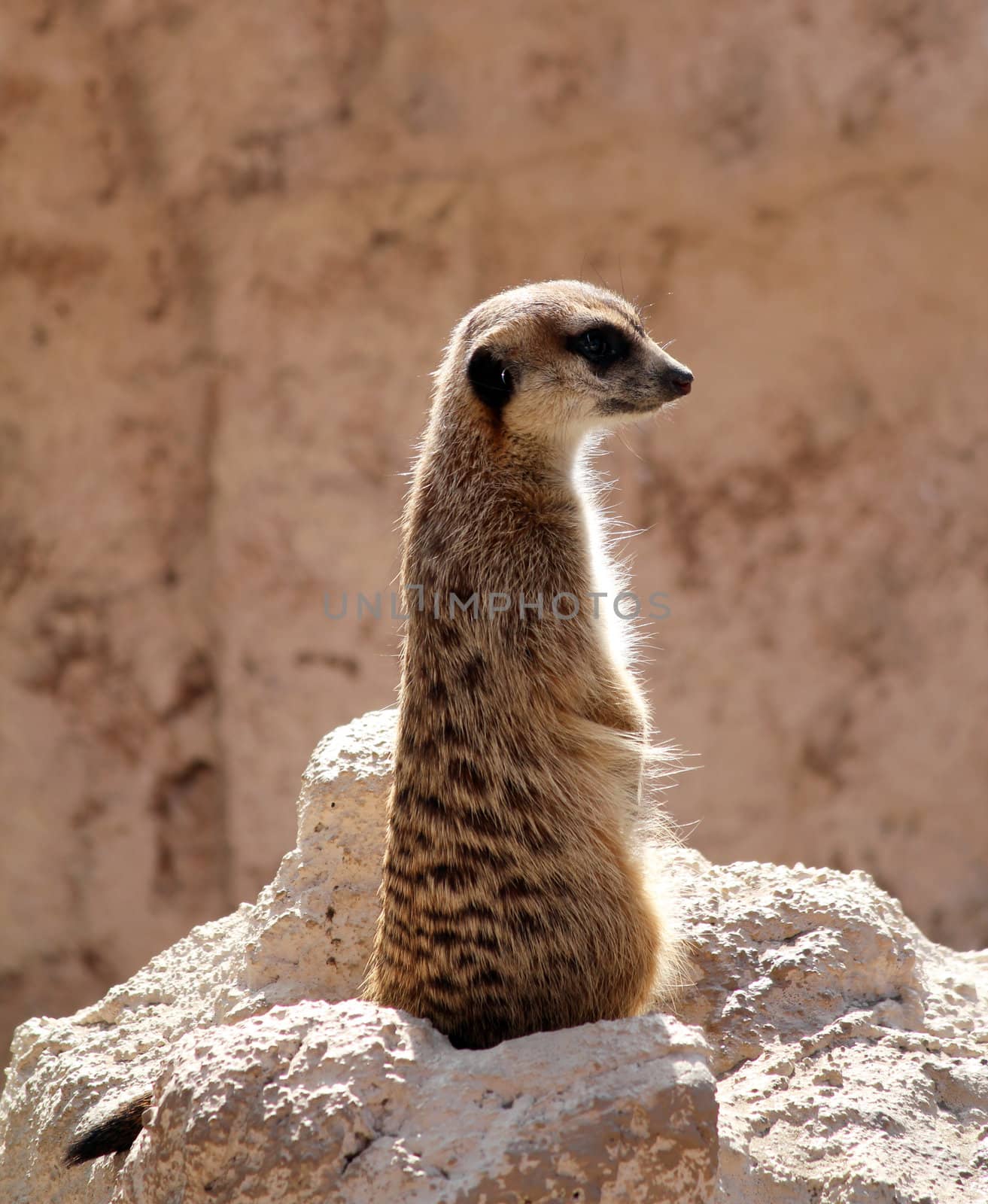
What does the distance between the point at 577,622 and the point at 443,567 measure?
173 mm

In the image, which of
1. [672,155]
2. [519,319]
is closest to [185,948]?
[519,319]

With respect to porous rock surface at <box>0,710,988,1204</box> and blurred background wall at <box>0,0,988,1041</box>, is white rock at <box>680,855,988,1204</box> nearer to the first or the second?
porous rock surface at <box>0,710,988,1204</box>

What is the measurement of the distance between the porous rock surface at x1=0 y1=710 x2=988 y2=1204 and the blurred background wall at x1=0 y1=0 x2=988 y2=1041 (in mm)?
2079

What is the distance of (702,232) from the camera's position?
3967 mm

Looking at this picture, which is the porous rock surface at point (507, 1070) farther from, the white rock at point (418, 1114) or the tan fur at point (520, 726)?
the tan fur at point (520, 726)

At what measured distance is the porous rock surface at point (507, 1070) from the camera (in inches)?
46.3

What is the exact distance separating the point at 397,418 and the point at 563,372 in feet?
8.07

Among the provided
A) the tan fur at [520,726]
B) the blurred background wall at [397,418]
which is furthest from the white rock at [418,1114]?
the blurred background wall at [397,418]

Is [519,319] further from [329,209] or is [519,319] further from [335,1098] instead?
[329,209]

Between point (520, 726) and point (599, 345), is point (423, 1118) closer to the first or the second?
point (520, 726)

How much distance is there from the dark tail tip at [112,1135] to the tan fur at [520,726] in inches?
11.6

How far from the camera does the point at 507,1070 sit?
1.24 m

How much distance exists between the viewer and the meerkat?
1.41m

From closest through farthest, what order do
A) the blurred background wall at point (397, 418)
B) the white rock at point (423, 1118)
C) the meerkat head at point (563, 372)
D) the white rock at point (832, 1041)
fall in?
the white rock at point (423, 1118)
the white rock at point (832, 1041)
the meerkat head at point (563, 372)
the blurred background wall at point (397, 418)
